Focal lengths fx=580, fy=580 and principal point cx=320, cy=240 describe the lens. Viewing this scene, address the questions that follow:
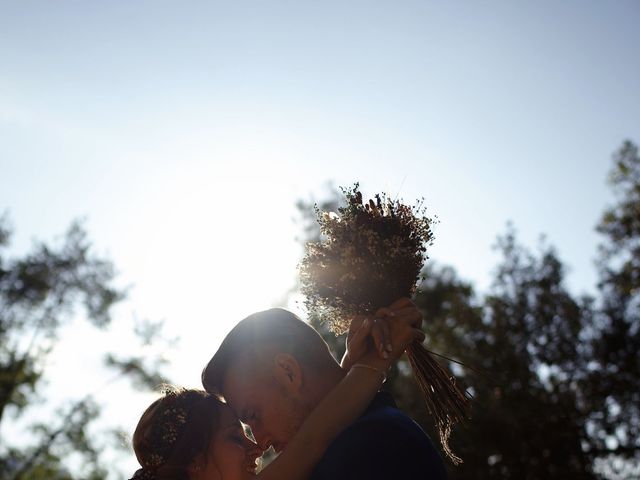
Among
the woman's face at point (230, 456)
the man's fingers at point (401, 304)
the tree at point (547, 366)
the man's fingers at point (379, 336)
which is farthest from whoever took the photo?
the tree at point (547, 366)

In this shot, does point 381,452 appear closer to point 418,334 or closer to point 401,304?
point 418,334

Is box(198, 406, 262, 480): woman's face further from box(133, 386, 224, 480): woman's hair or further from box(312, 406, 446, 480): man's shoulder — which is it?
box(312, 406, 446, 480): man's shoulder

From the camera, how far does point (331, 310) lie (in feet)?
13.9

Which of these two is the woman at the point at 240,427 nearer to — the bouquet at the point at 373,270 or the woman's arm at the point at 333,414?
the woman's arm at the point at 333,414

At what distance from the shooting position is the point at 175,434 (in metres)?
4.14

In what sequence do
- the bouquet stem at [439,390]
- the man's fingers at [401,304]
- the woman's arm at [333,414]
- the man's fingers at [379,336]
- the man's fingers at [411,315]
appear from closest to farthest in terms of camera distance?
the woman's arm at [333,414]
the man's fingers at [379,336]
the man's fingers at [411,315]
the man's fingers at [401,304]
the bouquet stem at [439,390]

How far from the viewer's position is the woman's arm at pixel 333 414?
3.23 meters

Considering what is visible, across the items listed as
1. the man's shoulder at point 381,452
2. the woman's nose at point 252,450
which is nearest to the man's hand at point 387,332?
the man's shoulder at point 381,452

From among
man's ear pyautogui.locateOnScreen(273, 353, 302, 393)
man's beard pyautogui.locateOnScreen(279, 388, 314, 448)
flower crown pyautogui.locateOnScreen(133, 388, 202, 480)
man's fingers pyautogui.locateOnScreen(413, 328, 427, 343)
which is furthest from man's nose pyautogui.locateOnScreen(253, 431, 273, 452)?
man's fingers pyautogui.locateOnScreen(413, 328, 427, 343)

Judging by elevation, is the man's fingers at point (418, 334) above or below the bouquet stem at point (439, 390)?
above

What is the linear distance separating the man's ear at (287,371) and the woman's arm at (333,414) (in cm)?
22

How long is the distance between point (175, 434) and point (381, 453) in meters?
1.96

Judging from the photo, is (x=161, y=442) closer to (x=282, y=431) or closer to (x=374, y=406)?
(x=282, y=431)

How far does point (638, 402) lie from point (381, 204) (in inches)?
1060
